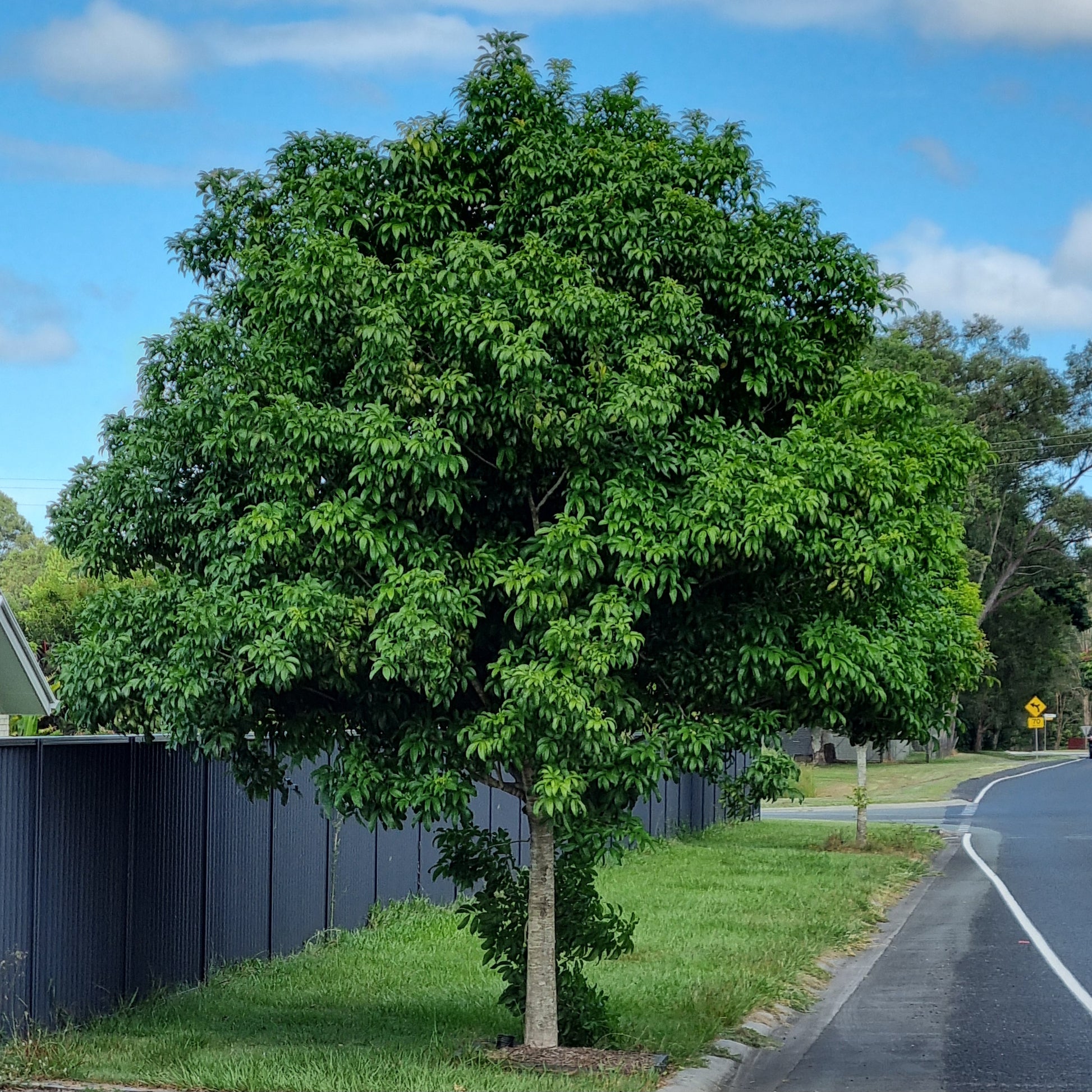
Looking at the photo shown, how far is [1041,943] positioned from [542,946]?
8.08 metres

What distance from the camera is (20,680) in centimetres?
1608

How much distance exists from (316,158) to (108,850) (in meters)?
4.99

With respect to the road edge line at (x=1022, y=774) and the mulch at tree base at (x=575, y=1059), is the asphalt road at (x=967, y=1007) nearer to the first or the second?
the mulch at tree base at (x=575, y=1059)

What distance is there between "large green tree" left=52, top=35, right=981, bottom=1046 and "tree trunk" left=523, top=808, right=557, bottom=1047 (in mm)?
25

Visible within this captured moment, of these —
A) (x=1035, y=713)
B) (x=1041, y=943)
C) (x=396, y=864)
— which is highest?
(x=396, y=864)

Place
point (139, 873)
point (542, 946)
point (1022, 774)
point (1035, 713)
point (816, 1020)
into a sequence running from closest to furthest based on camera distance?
point (542, 946) → point (139, 873) → point (816, 1020) → point (1022, 774) → point (1035, 713)

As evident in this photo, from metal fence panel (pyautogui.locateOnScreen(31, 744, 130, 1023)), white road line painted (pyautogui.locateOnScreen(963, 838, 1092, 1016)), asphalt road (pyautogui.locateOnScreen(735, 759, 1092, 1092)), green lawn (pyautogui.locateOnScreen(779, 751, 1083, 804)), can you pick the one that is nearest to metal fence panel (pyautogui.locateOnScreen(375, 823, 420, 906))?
metal fence panel (pyautogui.locateOnScreen(31, 744, 130, 1023))

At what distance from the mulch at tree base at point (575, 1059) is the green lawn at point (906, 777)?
2955cm

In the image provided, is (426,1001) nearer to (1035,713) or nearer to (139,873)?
(139,873)

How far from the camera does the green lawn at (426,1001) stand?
27.2 feet

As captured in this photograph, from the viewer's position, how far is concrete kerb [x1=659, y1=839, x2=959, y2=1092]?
880cm

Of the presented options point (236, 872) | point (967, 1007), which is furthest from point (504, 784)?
point (967, 1007)

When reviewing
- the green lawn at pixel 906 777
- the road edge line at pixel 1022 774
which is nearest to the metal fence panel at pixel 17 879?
the green lawn at pixel 906 777

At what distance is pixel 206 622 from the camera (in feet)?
25.7
